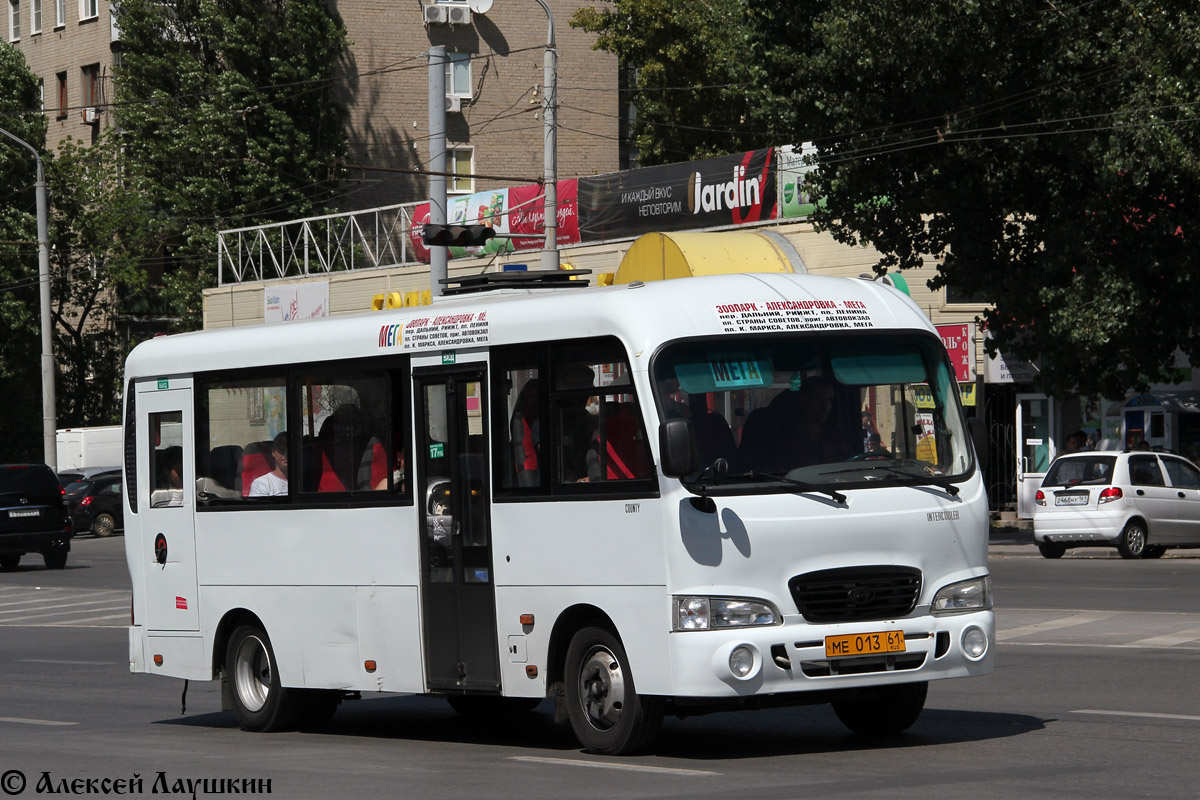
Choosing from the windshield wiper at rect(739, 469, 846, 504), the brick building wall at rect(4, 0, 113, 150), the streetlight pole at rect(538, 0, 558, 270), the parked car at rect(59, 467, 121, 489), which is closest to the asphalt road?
the windshield wiper at rect(739, 469, 846, 504)

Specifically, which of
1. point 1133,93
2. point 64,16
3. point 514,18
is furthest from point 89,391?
point 1133,93

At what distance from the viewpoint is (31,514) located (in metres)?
35.8

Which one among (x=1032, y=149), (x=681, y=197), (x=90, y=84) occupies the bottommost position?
(x=1032, y=149)

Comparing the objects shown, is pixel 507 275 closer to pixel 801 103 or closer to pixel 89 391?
pixel 801 103

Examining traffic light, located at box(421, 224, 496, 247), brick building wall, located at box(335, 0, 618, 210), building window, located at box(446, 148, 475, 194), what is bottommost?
traffic light, located at box(421, 224, 496, 247)

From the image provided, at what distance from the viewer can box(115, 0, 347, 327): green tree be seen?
56219 millimetres

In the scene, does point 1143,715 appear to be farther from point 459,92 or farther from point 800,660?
point 459,92

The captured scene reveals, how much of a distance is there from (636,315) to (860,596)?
187 centimetres

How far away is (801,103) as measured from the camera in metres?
31.7

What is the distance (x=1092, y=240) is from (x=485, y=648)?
21599mm

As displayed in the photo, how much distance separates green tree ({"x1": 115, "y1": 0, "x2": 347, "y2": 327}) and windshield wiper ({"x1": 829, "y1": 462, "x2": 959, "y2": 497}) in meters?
47.2

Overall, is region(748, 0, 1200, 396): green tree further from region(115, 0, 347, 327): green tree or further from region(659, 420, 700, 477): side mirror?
region(115, 0, 347, 327): green tree

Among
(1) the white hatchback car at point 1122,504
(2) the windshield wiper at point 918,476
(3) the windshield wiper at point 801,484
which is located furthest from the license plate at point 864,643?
(1) the white hatchback car at point 1122,504

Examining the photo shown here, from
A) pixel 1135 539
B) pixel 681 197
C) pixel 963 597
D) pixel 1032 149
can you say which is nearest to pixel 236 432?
pixel 963 597
